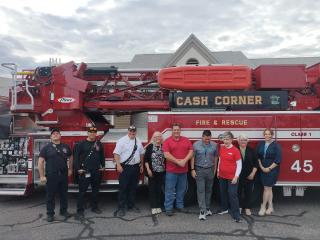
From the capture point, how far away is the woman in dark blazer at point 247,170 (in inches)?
238

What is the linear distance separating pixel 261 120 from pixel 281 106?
1.78ft

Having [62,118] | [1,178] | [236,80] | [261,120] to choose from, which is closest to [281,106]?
[261,120]

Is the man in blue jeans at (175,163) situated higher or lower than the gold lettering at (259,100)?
lower

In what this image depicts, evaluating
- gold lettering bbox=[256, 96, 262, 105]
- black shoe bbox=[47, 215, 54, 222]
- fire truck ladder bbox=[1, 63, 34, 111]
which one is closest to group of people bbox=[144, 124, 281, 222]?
gold lettering bbox=[256, 96, 262, 105]

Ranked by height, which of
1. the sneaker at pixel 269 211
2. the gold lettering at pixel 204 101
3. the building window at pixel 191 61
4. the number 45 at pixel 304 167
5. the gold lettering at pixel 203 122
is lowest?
the sneaker at pixel 269 211

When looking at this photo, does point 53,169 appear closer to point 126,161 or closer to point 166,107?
point 126,161

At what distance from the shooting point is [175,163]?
19.9ft

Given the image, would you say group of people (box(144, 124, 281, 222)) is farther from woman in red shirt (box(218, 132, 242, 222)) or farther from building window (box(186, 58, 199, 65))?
building window (box(186, 58, 199, 65))

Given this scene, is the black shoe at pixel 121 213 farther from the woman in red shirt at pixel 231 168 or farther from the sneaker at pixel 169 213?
the woman in red shirt at pixel 231 168

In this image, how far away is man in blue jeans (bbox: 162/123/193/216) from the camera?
6047 mm

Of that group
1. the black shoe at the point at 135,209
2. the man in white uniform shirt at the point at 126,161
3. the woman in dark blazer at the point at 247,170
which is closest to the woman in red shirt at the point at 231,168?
the woman in dark blazer at the point at 247,170

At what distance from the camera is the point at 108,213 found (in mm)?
6453

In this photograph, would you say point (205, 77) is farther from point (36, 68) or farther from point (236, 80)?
point (36, 68)

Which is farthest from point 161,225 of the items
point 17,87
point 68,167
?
point 17,87
